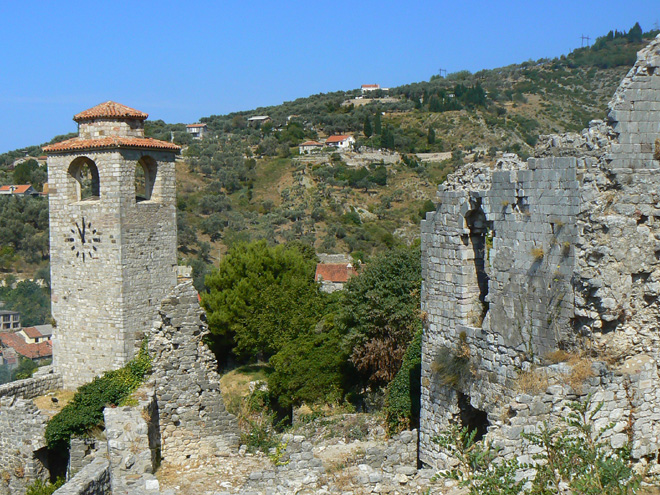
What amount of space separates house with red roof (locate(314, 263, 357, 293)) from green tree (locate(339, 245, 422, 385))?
1580cm

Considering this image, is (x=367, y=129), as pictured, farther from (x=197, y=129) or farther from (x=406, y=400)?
(x=406, y=400)

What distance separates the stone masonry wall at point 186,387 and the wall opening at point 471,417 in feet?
12.2

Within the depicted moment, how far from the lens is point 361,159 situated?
66375 millimetres

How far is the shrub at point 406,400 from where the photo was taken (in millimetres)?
11422

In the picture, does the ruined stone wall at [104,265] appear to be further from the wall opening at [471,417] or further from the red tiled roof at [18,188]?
the red tiled roof at [18,188]

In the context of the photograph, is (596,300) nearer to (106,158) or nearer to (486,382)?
(486,382)

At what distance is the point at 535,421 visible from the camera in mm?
6168

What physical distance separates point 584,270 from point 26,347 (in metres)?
27.2

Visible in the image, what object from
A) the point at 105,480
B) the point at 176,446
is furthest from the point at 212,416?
the point at 105,480

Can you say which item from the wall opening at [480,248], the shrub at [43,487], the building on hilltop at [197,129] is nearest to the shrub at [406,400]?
the wall opening at [480,248]

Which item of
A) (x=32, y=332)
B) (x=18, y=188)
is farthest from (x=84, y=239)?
(x=18, y=188)

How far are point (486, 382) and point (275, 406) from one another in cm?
1061

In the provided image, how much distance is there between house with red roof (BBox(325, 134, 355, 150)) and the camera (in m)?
72.5

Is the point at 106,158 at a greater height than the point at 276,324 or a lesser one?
greater
